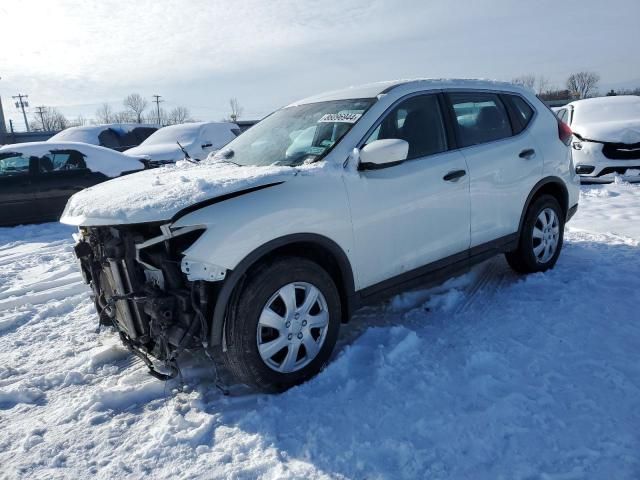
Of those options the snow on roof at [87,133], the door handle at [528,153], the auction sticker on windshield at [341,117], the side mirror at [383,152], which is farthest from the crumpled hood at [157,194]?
→ the snow on roof at [87,133]

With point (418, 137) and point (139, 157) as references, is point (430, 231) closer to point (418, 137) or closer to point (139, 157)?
point (418, 137)

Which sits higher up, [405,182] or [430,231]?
[405,182]

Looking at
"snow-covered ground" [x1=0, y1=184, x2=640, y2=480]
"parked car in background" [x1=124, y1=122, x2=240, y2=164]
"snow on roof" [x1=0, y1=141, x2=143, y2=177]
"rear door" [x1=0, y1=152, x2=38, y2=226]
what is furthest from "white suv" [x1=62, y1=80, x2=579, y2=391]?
"parked car in background" [x1=124, y1=122, x2=240, y2=164]

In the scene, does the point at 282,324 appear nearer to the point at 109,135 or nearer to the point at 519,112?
the point at 519,112

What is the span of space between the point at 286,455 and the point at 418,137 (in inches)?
93.4

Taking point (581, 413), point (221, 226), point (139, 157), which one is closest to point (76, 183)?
point (139, 157)

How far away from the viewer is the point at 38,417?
2848 millimetres

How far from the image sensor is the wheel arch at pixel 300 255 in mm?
2609

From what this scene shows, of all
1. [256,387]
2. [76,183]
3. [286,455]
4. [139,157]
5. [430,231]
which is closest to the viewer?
[286,455]

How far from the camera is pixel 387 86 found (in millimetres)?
3664

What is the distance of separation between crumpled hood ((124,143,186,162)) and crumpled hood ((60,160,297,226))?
6.72 meters

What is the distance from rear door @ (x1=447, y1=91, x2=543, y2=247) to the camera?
386 cm

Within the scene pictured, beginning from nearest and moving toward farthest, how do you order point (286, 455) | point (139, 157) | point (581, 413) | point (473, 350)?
point (286, 455)
point (581, 413)
point (473, 350)
point (139, 157)

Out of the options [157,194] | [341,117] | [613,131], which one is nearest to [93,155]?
[341,117]
